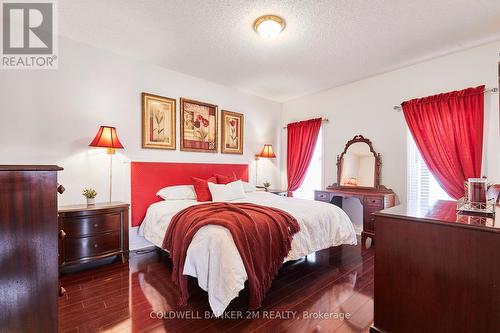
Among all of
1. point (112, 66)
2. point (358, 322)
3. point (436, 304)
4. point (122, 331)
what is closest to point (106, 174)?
point (112, 66)

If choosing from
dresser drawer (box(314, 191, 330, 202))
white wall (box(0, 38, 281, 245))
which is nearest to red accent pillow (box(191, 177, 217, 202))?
white wall (box(0, 38, 281, 245))

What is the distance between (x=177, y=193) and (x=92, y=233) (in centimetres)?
115

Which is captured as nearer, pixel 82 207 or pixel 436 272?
pixel 436 272

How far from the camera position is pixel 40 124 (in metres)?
2.73

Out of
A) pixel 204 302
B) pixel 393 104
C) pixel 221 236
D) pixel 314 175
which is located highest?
pixel 393 104

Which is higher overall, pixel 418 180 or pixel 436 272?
pixel 418 180

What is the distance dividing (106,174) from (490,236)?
3702mm

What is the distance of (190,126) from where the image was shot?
3.99 metres

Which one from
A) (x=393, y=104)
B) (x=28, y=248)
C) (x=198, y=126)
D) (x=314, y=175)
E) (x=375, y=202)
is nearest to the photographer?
(x=28, y=248)

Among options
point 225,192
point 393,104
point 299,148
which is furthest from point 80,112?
point 393,104

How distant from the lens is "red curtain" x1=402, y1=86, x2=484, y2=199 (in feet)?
9.48

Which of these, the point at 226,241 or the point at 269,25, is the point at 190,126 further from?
the point at 226,241

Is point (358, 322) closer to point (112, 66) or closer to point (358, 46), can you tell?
point (358, 46)

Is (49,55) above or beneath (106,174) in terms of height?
above
